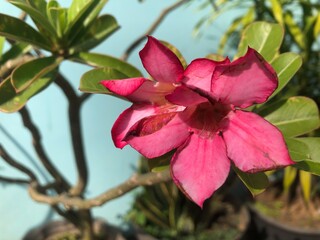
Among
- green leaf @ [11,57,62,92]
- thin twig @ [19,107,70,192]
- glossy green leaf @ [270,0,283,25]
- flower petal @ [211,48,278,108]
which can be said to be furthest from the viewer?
glossy green leaf @ [270,0,283,25]

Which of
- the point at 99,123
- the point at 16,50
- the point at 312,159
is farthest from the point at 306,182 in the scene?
the point at 16,50

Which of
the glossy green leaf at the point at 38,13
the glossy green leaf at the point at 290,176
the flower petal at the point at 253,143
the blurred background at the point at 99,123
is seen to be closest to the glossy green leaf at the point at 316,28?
the blurred background at the point at 99,123

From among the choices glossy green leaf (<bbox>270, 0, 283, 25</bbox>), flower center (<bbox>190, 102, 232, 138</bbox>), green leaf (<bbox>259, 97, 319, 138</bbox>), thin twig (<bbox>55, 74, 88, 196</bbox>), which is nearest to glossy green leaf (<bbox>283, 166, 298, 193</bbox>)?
glossy green leaf (<bbox>270, 0, 283, 25</bbox>)

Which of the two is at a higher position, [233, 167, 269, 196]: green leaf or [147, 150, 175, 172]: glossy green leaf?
[147, 150, 175, 172]: glossy green leaf

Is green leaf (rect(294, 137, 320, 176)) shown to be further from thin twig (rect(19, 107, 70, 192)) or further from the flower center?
thin twig (rect(19, 107, 70, 192))

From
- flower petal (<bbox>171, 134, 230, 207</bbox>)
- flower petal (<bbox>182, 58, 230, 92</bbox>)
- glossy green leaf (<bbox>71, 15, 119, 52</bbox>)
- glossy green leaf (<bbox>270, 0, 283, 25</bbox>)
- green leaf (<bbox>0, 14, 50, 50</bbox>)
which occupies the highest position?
green leaf (<bbox>0, 14, 50, 50</bbox>)

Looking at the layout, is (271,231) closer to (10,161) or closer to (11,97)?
(10,161)

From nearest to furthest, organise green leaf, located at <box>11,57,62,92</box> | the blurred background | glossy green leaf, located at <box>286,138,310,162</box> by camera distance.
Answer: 1. glossy green leaf, located at <box>286,138,310,162</box>
2. green leaf, located at <box>11,57,62,92</box>
3. the blurred background
